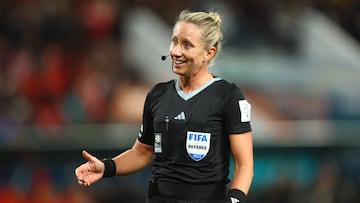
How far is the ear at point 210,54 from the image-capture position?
5586 mm

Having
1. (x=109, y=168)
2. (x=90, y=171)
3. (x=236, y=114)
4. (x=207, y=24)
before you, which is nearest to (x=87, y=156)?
(x=90, y=171)

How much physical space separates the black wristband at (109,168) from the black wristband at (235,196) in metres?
0.76

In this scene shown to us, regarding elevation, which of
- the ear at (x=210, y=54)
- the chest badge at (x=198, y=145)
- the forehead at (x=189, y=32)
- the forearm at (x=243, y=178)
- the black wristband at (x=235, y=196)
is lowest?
the black wristband at (x=235, y=196)

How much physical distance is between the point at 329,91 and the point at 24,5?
3.96m

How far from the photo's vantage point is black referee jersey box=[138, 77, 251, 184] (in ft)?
18.1

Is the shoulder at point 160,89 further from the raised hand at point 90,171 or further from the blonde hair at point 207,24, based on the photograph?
the raised hand at point 90,171

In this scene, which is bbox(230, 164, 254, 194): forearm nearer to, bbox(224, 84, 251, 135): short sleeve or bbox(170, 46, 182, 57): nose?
bbox(224, 84, 251, 135): short sleeve

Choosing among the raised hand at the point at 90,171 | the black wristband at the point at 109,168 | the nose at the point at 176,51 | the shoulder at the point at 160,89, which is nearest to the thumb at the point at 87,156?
the raised hand at the point at 90,171

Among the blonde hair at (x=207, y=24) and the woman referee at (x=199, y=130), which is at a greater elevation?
the blonde hair at (x=207, y=24)

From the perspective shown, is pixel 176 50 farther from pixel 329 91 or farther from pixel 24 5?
pixel 24 5

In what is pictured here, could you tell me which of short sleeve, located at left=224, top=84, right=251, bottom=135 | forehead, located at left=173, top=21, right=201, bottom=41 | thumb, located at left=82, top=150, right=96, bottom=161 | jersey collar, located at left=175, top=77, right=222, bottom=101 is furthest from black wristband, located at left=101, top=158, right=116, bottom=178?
forehead, located at left=173, top=21, right=201, bottom=41

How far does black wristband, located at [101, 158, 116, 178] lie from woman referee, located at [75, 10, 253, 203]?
16 centimetres

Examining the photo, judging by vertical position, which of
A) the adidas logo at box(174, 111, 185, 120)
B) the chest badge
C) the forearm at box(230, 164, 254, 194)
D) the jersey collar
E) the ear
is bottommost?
the forearm at box(230, 164, 254, 194)

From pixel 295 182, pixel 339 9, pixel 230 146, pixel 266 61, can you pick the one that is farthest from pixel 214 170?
pixel 339 9
